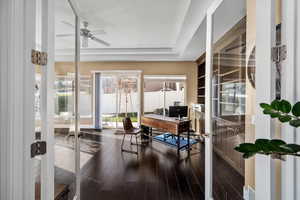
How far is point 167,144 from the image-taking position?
464 centimetres

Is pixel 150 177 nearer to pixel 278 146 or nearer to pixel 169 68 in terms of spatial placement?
pixel 278 146

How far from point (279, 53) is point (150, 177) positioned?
2.58 m

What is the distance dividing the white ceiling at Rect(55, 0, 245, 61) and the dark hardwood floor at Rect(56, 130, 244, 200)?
6.02 ft

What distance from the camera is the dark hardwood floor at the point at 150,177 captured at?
1.89 meters

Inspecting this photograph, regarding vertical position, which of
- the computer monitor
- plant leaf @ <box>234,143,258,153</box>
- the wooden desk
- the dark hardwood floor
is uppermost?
plant leaf @ <box>234,143,258,153</box>

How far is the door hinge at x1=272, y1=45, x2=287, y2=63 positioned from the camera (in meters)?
0.86

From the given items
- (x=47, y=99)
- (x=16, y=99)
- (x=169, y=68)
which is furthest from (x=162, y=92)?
(x=16, y=99)

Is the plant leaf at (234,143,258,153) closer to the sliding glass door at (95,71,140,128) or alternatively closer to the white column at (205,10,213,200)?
the white column at (205,10,213,200)

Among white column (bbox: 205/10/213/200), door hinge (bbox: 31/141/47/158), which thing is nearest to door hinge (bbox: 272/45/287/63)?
white column (bbox: 205/10/213/200)

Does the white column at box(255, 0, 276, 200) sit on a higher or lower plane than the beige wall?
lower

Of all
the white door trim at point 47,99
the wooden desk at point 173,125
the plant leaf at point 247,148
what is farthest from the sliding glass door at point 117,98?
the plant leaf at point 247,148

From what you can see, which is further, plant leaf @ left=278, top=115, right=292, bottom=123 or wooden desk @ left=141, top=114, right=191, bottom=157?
wooden desk @ left=141, top=114, right=191, bottom=157

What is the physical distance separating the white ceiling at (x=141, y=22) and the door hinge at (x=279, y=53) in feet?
4.02

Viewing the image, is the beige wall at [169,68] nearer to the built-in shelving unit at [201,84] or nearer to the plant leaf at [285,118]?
the built-in shelving unit at [201,84]
